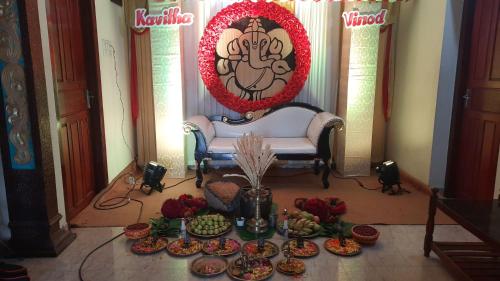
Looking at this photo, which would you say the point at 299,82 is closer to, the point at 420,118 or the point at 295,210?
the point at 420,118

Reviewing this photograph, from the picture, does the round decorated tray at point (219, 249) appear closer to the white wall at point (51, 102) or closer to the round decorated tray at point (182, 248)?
the round decorated tray at point (182, 248)

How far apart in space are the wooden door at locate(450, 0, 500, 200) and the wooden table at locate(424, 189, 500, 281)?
2.91 ft

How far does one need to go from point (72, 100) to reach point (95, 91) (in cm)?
35

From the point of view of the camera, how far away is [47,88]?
2.34 metres

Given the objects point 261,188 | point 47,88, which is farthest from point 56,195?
point 261,188

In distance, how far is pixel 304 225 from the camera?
2.64 meters

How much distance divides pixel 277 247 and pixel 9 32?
2.15 metres

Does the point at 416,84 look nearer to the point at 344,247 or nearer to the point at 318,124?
the point at 318,124

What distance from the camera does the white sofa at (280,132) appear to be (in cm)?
361

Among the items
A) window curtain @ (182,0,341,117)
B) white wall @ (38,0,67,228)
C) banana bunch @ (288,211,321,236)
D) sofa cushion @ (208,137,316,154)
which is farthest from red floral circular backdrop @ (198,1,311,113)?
white wall @ (38,0,67,228)

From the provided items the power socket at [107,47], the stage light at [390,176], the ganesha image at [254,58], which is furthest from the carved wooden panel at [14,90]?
the stage light at [390,176]

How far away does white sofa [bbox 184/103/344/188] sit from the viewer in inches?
142

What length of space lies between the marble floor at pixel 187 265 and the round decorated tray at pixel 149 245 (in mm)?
37

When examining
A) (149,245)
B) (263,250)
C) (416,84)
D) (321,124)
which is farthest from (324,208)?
(416,84)
